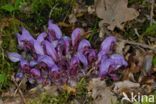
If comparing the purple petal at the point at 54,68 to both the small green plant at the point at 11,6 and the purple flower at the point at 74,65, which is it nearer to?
the purple flower at the point at 74,65

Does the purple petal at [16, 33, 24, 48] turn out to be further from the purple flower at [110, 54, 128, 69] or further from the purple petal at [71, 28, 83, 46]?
the purple flower at [110, 54, 128, 69]

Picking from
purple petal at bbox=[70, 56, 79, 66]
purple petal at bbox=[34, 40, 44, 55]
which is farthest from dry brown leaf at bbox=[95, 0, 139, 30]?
purple petal at bbox=[34, 40, 44, 55]

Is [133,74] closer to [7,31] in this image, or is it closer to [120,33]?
[120,33]

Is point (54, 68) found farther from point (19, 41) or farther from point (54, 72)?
point (19, 41)

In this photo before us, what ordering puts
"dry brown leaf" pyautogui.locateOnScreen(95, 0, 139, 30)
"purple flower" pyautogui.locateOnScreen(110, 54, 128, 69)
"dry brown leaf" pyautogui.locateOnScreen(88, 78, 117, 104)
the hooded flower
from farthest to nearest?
1. "dry brown leaf" pyautogui.locateOnScreen(95, 0, 139, 30)
2. the hooded flower
3. "purple flower" pyautogui.locateOnScreen(110, 54, 128, 69)
4. "dry brown leaf" pyautogui.locateOnScreen(88, 78, 117, 104)

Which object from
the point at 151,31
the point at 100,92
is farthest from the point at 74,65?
the point at 151,31

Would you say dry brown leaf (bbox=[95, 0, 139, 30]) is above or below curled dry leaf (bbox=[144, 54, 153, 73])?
above

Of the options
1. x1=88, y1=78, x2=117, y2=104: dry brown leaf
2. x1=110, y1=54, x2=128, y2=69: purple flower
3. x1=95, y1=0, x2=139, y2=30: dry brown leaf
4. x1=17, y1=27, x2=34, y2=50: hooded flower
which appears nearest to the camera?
x1=88, y1=78, x2=117, y2=104: dry brown leaf
